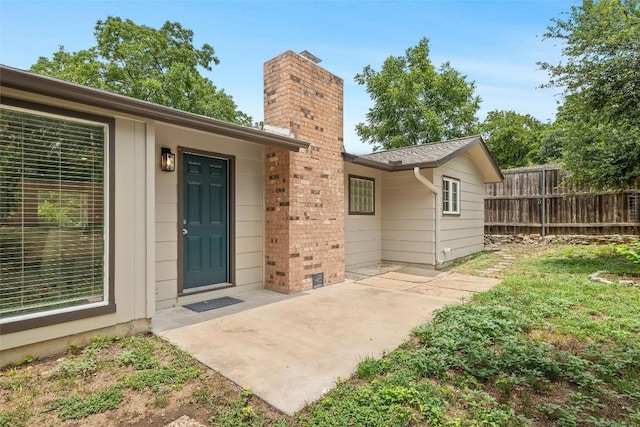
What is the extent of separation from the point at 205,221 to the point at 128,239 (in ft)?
4.91

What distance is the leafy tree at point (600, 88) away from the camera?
6.21 meters

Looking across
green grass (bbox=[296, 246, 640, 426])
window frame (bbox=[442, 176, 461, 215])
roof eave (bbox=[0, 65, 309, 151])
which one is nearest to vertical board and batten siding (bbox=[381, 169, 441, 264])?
window frame (bbox=[442, 176, 461, 215])

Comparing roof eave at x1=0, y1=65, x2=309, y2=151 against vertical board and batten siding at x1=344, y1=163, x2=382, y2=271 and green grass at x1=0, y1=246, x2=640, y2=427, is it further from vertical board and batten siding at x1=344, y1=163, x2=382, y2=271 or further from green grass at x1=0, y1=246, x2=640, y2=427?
vertical board and batten siding at x1=344, y1=163, x2=382, y2=271

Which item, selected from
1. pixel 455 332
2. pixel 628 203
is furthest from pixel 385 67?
pixel 455 332

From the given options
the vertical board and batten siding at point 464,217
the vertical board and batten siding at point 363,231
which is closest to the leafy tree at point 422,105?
the vertical board and batten siding at point 464,217

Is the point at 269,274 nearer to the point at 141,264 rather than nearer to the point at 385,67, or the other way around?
the point at 141,264

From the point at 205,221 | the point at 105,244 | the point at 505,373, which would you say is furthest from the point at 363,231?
the point at 105,244

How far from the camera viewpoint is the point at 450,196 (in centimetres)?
815

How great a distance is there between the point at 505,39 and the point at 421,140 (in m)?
11.4

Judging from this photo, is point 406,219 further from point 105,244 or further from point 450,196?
point 105,244

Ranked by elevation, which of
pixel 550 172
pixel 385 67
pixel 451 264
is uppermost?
pixel 385 67

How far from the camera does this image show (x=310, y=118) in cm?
545

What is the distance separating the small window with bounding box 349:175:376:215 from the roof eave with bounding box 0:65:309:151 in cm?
313

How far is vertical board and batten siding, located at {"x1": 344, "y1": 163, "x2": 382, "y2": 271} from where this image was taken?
23.5 feet
